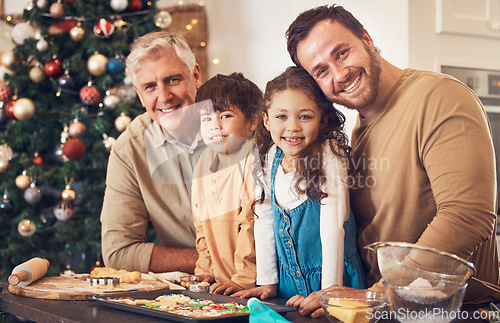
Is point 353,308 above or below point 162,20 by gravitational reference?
below

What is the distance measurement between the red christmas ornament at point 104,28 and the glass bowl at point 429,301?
211 centimetres

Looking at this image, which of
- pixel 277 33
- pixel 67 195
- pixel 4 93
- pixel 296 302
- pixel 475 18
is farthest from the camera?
pixel 4 93

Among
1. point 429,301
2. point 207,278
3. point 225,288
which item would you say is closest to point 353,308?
point 429,301

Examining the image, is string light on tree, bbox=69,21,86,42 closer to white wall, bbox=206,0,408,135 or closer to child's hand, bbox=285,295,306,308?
white wall, bbox=206,0,408,135

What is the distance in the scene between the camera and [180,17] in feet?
9.27

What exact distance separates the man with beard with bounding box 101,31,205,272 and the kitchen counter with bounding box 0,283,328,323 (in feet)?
1.54

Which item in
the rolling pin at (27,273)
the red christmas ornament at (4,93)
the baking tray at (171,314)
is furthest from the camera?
the red christmas ornament at (4,93)

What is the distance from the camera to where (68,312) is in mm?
945

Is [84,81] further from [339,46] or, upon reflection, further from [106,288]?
[339,46]

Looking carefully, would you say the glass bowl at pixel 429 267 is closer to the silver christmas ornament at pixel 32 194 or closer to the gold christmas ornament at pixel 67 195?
the gold christmas ornament at pixel 67 195

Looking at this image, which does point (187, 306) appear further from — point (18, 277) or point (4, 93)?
point (4, 93)

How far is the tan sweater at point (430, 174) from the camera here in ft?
2.96

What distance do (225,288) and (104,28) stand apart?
1715 mm

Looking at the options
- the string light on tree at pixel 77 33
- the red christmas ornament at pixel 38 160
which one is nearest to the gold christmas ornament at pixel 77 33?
the string light on tree at pixel 77 33
